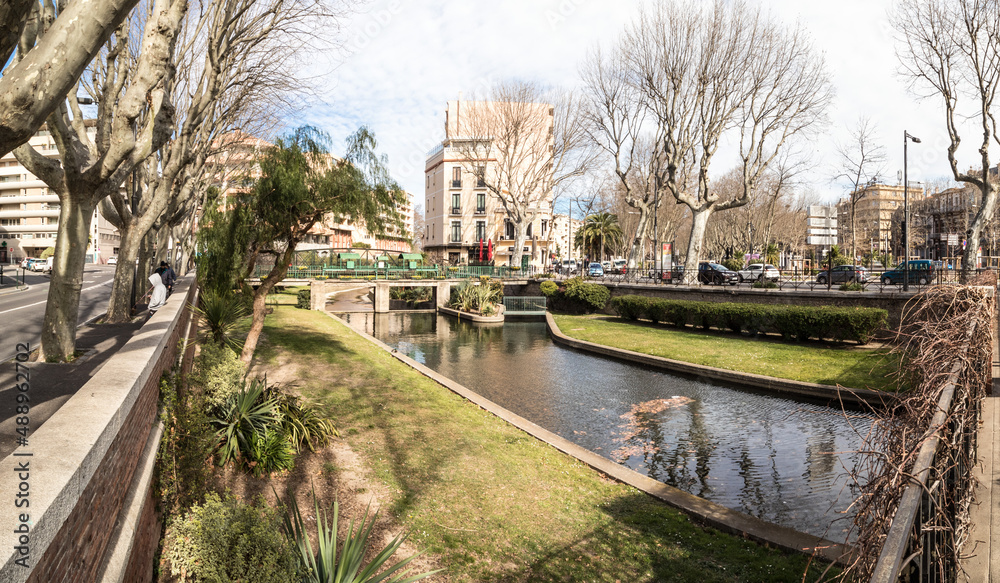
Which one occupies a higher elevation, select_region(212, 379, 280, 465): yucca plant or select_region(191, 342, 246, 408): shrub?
select_region(191, 342, 246, 408): shrub

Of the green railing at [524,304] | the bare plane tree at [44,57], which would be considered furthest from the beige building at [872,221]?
the bare plane tree at [44,57]

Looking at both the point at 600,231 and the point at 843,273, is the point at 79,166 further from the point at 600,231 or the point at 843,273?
the point at 600,231

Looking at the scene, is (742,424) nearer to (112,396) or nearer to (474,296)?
(112,396)

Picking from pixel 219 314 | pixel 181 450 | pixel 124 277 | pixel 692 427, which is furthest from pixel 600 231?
pixel 181 450

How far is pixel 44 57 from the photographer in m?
3.28

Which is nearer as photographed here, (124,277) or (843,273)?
(124,277)

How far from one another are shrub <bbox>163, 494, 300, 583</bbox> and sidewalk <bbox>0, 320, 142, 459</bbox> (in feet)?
4.79

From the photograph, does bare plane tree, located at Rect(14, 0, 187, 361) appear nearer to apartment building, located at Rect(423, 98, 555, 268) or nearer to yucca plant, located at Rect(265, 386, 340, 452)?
yucca plant, located at Rect(265, 386, 340, 452)

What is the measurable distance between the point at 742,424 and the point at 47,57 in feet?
43.3

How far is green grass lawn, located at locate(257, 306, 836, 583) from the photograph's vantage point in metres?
6.02

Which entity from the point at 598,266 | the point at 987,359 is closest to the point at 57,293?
the point at 987,359

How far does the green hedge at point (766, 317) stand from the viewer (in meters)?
19.8

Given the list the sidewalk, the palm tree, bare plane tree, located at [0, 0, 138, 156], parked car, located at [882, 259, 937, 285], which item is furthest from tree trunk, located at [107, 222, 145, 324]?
the palm tree

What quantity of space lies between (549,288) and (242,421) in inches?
1183
